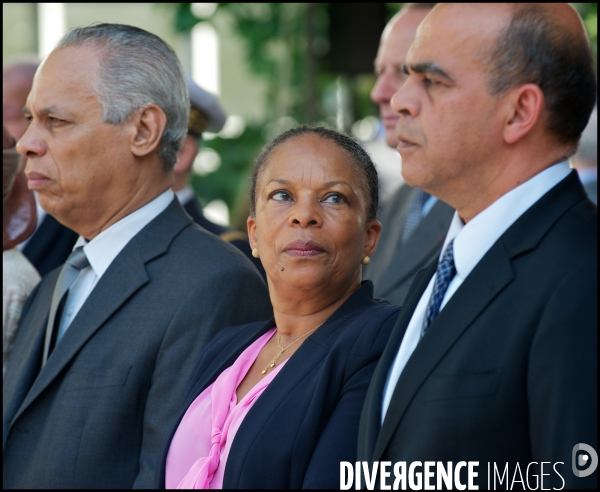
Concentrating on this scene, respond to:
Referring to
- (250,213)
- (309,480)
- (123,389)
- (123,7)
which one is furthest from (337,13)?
(309,480)

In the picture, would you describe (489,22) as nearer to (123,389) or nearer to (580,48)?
(580,48)

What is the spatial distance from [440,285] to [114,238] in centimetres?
148

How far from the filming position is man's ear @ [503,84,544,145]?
6.21 feet

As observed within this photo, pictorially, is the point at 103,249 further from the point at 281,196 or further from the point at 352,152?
the point at 352,152

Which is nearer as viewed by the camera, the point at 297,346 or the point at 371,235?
the point at 297,346

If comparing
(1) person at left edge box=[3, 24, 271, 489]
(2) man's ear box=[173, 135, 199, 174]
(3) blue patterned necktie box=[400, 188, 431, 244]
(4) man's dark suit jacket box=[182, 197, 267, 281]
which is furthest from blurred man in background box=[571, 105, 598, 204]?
(1) person at left edge box=[3, 24, 271, 489]

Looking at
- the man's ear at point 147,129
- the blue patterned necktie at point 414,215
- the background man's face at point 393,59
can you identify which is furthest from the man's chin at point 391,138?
the man's ear at point 147,129

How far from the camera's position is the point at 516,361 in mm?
1735

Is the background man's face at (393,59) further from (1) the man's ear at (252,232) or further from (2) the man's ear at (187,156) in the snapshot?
(1) the man's ear at (252,232)

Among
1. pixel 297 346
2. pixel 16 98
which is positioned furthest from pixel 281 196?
pixel 16 98

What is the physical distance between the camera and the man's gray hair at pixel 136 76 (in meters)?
3.03

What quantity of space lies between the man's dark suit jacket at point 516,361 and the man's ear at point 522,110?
15 centimetres

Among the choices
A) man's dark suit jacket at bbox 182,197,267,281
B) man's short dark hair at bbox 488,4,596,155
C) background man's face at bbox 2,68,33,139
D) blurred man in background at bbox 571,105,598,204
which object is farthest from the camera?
background man's face at bbox 2,68,33,139

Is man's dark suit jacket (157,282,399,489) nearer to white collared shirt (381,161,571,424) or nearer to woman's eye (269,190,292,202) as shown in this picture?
white collared shirt (381,161,571,424)
